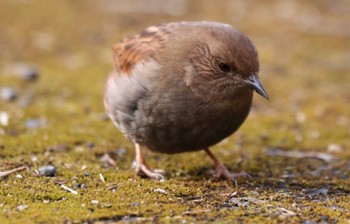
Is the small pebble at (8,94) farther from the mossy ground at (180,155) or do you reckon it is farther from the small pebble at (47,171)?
the small pebble at (47,171)

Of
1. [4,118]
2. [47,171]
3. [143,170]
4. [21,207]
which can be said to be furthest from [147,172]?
[4,118]

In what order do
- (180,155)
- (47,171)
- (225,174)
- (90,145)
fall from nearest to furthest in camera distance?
(47,171), (225,174), (180,155), (90,145)

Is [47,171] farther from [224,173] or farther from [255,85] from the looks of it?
[255,85]

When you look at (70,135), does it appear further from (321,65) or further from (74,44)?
(321,65)

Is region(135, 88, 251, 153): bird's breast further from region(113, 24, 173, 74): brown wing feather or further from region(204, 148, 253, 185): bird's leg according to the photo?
region(113, 24, 173, 74): brown wing feather

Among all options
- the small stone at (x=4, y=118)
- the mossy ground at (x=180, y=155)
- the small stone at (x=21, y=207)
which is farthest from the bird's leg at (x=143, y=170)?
the small stone at (x=4, y=118)

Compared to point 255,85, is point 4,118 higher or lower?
lower
